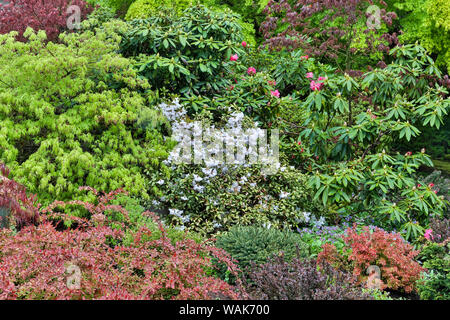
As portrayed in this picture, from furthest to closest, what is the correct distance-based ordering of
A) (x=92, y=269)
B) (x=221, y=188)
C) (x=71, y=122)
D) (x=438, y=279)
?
(x=221, y=188), (x=71, y=122), (x=438, y=279), (x=92, y=269)

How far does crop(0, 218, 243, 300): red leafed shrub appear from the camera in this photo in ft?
9.48

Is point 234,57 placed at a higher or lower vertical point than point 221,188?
higher

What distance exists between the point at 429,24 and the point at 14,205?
30.4 ft

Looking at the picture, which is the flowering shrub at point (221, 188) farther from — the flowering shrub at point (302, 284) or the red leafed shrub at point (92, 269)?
the flowering shrub at point (302, 284)

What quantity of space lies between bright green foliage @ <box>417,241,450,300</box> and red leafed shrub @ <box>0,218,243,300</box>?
65.9 inches

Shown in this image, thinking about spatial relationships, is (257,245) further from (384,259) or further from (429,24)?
(429,24)

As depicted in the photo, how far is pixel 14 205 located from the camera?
3.55 meters

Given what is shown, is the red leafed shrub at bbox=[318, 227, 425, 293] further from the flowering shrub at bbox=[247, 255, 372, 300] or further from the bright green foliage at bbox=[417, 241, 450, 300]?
the flowering shrub at bbox=[247, 255, 372, 300]

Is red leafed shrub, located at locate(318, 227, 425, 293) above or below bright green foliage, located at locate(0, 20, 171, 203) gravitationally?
below

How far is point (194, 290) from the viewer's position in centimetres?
304

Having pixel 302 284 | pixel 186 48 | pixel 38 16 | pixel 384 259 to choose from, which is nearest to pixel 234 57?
pixel 186 48

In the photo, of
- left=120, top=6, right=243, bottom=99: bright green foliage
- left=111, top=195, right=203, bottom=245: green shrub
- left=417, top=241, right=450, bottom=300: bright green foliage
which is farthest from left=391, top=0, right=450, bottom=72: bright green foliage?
left=111, top=195, right=203, bottom=245: green shrub
